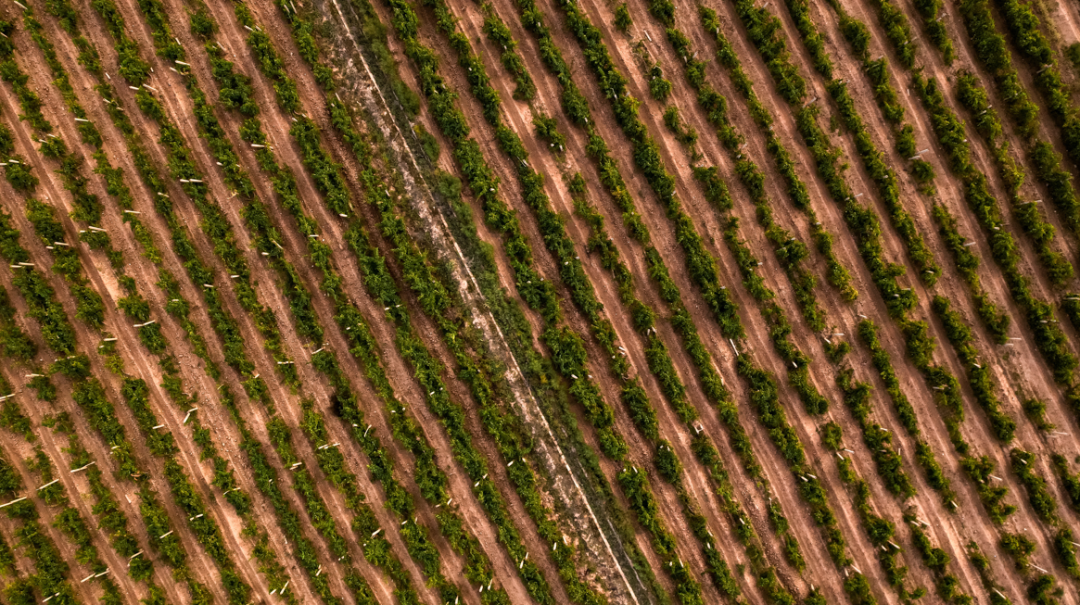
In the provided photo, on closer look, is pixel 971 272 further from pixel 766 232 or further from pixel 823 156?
pixel 766 232

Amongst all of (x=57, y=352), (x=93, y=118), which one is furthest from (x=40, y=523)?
(x=93, y=118)

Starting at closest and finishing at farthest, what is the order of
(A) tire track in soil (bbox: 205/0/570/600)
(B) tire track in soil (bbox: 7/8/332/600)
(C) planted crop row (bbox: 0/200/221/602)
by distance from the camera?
Result: (C) planted crop row (bbox: 0/200/221/602), (B) tire track in soil (bbox: 7/8/332/600), (A) tire track in soil (bbox: 205/0/570/600)

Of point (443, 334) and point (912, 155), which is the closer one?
point (443, 334)

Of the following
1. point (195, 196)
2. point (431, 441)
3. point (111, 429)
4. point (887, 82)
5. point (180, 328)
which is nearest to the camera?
point (111, 429)

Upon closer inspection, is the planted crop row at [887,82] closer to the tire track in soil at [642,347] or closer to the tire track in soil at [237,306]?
the tire track in soil at [642,347]

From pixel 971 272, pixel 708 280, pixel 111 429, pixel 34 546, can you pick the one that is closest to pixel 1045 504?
pixel 971 272

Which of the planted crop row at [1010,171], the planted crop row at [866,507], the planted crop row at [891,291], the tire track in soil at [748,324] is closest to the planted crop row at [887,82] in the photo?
the planted crop row at [1010,171]

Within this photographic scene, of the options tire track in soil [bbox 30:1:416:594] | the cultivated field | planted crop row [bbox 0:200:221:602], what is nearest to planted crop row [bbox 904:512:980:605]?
the cultivated field

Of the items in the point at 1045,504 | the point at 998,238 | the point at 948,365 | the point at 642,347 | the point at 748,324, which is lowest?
the point at 1045,504

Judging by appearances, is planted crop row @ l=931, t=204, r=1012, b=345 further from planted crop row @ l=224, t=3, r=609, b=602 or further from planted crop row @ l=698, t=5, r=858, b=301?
planted crop row @ l=224, t=3, r=609, b=602
